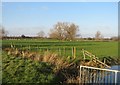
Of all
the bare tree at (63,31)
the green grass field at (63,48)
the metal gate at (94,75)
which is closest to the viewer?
the metal gate at (94,75)

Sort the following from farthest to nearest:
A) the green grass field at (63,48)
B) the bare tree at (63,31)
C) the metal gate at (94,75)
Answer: the bare tree at (63,31), the green grass field at (63,48), the metal gate at (94,75)

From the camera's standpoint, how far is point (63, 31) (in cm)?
9362

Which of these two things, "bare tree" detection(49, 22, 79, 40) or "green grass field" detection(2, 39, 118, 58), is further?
"bare tree" detection(49, 22, 79, 40)

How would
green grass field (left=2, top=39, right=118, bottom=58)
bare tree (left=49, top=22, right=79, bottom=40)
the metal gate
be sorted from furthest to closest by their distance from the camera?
1. bare tree (left=49, top=22, right=79, bottom=40)
2. green grass field (left=2, top=39, right=118, bottom=58)
3. the metal gate

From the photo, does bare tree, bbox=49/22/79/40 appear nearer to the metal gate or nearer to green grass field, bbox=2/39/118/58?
green grass field, bbox=2/39/118/58

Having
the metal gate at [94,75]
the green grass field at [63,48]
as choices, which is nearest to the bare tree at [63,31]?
the green grass field at [63,48]

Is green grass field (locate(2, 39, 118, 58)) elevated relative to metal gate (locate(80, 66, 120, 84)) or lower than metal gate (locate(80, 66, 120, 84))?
elevated

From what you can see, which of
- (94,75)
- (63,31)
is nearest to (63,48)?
(94,75)

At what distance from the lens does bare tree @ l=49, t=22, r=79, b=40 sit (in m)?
89.5

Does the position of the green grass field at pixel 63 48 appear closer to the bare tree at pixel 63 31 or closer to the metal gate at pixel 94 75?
the metal gate at pixel 94 75

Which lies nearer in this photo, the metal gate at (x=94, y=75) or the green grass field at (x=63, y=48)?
the metal gate at (x=94, y=75)

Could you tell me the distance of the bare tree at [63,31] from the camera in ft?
294

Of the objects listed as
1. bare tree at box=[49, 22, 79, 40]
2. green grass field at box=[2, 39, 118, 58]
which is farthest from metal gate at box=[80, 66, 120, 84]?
bare tree at box=[49, 22, 79, 40]

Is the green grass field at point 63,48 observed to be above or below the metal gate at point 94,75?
above
